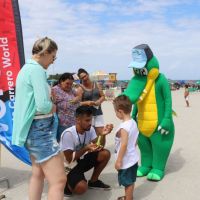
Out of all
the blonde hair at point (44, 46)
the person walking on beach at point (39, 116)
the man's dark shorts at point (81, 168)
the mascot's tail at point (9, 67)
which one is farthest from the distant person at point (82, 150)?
the blonde hair at point (44, 46)

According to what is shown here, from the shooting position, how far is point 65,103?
512 cm

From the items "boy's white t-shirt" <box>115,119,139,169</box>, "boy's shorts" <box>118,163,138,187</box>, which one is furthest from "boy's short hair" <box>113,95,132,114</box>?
"boy's shorts" <box>118,163,138,187</box>

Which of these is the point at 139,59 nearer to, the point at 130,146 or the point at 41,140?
the point at 130,146

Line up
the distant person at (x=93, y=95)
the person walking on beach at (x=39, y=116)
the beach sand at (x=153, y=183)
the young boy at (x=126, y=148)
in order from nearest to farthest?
the person walking on beach at (x=39, y=116), the young boy at (x=126, y=148), the beach sand at (x=153, y=183), the distant person at (x=93, y=95)

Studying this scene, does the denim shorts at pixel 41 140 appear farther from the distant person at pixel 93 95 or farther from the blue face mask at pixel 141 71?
the distant person at pixel 93 95

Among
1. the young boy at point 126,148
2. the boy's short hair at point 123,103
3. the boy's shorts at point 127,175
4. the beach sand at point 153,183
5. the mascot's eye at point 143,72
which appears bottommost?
the beach sand at point 153,183

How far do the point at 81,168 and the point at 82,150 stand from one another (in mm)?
330

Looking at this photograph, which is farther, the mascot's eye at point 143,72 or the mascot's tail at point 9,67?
the mascot's eye at point 143,72

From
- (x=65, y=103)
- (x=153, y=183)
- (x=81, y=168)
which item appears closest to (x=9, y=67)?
(x=65, y=103)

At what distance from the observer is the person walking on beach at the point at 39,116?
2.92 m

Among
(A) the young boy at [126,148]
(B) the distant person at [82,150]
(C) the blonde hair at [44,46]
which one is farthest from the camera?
(B) the distant person at [82,150]

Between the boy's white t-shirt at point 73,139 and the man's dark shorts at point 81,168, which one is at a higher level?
the boy's white t-shirt at point 73,139

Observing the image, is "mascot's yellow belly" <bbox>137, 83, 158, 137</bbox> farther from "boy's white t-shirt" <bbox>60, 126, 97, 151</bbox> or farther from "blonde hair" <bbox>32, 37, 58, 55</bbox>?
"blonde hair" <bbox>32, 37, 58, 55</bbox>

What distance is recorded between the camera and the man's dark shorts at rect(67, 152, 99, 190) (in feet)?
13.2
